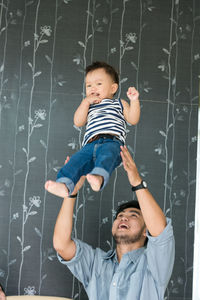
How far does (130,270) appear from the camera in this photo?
9.20 ft

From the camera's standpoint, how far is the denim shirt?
2648mm

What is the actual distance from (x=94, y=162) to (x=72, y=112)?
1.29 m

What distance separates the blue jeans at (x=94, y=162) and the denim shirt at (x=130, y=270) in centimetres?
53

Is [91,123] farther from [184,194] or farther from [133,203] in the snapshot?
[184,194]

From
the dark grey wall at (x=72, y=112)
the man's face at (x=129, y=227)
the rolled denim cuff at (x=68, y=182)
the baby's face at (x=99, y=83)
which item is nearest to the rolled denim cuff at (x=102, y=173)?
the rolled denim cuff at (x=68, y=182)

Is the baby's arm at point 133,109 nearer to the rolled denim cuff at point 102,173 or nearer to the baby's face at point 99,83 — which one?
the baby's face at point 99,83

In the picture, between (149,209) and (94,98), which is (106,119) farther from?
(149,209)

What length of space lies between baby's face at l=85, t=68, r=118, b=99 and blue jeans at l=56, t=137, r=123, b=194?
25 centimetres

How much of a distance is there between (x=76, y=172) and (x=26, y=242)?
138 cm

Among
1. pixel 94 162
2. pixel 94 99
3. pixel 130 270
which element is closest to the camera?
pixel 94 162

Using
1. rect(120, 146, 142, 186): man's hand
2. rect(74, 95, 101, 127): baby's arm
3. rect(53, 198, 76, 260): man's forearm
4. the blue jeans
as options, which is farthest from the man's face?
rect(74, 95, 101, 127): baby's arm

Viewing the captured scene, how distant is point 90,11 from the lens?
3.82 metres

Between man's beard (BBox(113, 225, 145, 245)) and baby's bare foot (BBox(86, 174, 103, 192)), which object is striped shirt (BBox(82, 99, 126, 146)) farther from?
man's beard (BBox(113, 225, 145, 245))

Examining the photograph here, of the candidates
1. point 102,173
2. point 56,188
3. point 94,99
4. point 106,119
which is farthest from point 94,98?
point 56,188
